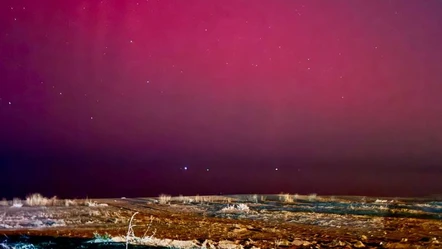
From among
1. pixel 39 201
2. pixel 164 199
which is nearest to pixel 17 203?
pixel 39 201

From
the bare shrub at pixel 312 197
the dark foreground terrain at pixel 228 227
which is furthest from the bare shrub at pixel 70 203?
the bare shrub at pixel 312 197

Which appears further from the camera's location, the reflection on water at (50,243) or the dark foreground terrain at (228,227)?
the dark foreground terrain at (228,227)

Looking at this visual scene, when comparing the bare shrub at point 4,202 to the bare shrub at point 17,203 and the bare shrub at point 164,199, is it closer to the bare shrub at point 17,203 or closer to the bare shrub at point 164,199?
the bare shrub at point 17,203

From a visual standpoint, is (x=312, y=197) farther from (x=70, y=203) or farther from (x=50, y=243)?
(x=50, y=243)

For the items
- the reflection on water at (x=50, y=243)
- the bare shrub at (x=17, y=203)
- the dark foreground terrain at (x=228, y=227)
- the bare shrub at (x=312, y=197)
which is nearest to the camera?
the reflection on water at (x=50, y=243)

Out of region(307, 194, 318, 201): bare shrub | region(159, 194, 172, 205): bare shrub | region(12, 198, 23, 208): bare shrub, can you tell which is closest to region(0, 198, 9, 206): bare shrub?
region(12, 198, 23, 208): bare shrub

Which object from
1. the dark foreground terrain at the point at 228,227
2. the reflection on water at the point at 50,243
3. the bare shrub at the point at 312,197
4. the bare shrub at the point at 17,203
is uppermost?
the bare shrub at the point at 312,197

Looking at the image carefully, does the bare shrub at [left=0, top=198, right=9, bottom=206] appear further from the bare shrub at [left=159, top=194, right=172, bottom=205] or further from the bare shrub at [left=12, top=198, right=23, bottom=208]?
the bare shrub at [left=159, top=194, right=172, bottom=205]
